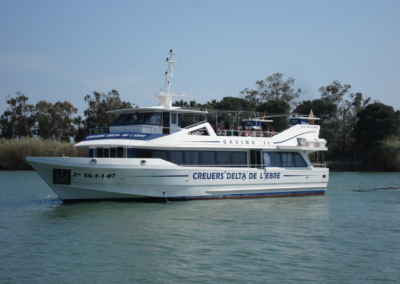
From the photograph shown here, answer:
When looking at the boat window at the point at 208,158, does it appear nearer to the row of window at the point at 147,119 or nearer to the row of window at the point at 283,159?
the row of window at the point at 147,119

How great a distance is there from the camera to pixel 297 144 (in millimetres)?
23891

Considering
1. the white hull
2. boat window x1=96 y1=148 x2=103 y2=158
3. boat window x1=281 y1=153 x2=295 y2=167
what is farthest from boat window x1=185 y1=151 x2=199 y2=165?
boat window x1=281 y1=153 x2=295 y2=167

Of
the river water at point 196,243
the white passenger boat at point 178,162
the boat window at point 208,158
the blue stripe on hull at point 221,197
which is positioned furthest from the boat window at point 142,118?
the river water at point 196,243

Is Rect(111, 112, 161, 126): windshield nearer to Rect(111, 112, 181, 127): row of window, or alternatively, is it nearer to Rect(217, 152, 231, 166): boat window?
Rect(111, 112, 181, 127): row of window

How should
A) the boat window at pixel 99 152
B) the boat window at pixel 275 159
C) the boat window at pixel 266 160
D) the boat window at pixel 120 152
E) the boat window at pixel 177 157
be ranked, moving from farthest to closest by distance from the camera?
the boat window at pixel 275 159
the boat window at pixel 266 160
the boat window at pixel 177 157
the boat window at pixel 99 152
the boat window at pixel 120 152

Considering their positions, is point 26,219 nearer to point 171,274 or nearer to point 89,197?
point 89,197

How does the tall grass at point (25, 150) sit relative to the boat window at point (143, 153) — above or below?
above

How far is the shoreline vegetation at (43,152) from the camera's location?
153 feet

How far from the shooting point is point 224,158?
69.6ft

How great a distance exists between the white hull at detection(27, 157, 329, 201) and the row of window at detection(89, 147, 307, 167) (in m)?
0.71

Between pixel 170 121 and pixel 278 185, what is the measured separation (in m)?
6.62

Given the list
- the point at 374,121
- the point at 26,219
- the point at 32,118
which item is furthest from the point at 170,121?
the point at 32,118

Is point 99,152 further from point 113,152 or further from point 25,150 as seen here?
point 25,150

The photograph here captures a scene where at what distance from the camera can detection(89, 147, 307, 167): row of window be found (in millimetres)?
18844
